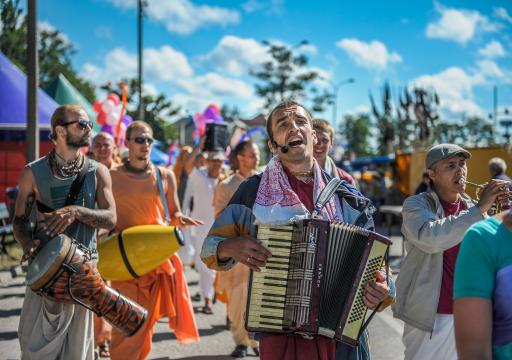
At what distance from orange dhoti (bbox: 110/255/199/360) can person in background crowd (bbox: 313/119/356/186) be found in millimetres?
1659

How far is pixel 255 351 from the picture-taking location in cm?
624

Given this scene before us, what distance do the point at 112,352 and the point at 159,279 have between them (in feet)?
2.47

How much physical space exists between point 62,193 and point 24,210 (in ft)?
0.85

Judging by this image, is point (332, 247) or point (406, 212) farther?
point (406, 212)

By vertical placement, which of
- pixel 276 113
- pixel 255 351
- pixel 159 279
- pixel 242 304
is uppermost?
pixel 276 113

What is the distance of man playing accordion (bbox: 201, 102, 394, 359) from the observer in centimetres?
293

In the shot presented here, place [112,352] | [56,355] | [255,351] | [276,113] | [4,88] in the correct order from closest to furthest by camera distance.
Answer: [276,113], [56,355], [112,352], [255,351], [4,88]

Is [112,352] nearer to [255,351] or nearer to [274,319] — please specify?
[255,351]

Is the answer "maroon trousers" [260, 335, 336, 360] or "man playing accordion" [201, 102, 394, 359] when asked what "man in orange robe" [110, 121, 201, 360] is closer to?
"man playing accordion" [201, 102, 394, 359]

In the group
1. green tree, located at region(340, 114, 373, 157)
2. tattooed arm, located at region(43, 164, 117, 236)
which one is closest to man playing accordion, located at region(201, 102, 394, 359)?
tattooed arm, located at region(43, 164, 117, 236)

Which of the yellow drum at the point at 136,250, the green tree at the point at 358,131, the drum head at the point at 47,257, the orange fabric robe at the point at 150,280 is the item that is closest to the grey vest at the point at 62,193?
the drum head at the point at 47,257

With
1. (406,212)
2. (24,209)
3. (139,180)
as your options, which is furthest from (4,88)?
(406,212)

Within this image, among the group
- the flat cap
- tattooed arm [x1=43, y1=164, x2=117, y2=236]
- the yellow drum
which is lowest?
the yellow drum

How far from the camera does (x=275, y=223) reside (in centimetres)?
292
